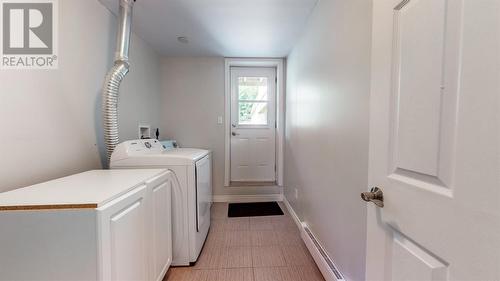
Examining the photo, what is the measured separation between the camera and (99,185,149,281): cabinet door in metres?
0.86

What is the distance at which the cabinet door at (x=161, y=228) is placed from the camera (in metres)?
1.38

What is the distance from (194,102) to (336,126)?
2.26 m

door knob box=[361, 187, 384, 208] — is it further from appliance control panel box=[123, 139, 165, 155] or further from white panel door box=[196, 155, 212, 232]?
appliance control panel box=[123, 139, 165, 155]

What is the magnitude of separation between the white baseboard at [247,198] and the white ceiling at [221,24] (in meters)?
2.05

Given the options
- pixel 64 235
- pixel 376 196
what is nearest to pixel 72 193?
pixel 64 235

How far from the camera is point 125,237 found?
3.31ft

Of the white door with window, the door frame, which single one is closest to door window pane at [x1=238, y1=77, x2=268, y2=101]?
the white door with window

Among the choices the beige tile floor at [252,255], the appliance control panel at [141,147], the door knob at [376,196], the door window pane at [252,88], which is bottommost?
the beige tile floor at [252,255]

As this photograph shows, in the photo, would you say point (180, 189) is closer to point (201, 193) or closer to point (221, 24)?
point (201, 193)

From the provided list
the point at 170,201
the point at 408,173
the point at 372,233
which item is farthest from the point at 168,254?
the point at 408,173

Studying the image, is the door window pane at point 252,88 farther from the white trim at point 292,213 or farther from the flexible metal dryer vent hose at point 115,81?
the flexible metal dryer vent hose at point 115,81

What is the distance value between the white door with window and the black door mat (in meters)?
0.36
